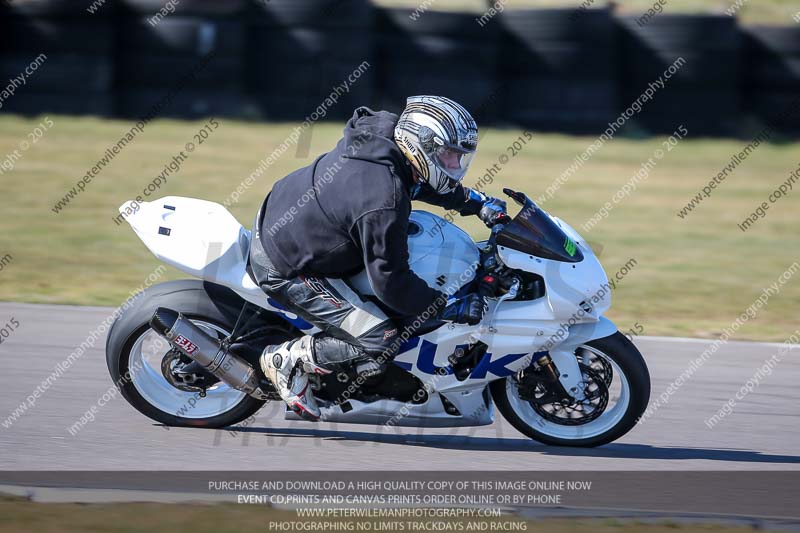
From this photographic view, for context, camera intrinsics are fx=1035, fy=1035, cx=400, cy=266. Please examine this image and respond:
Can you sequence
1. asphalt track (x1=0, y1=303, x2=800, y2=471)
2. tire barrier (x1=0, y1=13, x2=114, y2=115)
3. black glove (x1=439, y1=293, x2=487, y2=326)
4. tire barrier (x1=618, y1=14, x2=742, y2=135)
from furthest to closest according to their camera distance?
tire barrier (x1=618, y1=14, x2=742, y2=135) → tire barrier (x1=0, y1=13, x2=114, y2=115) → asphalt track (x1=0, y1=303, x2=800, y2=471) → black glove (x1=439, y1=293, x2=487, y2=326)

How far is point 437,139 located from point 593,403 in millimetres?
1579

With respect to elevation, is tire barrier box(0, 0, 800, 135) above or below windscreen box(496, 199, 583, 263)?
below

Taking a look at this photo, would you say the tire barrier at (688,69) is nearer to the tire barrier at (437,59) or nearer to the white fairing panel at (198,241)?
the tire barrier at (437,59)

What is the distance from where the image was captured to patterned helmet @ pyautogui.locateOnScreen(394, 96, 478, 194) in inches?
183

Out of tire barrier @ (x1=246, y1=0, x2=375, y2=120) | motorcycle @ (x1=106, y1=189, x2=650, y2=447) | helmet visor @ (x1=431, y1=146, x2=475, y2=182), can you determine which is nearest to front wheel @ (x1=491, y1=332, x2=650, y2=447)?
motorcycle @ (x1=106, y1=189, x2=650, y2=447)

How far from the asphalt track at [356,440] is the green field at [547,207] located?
151 cm

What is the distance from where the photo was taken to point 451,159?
4.73 metres

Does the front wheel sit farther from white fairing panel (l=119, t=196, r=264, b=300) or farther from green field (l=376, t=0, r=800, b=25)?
green field (l=376, t=0, r=800, b=25)

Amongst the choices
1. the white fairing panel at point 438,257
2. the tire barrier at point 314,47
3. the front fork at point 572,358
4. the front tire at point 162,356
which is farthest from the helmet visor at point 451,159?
the tire barrier at point 314,47

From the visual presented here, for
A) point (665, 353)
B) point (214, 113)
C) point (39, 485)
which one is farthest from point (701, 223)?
point (39, 485)

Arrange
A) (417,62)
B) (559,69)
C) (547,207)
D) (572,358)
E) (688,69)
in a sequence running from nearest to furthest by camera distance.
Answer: (572,358)
(547,207)
(688,69)
(559,69)
(417,62)

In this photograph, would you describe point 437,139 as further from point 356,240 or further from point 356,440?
point 356,440

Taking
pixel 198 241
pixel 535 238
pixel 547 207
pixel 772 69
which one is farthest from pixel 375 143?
pixel 772 69

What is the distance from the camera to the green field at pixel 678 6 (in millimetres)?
15289
